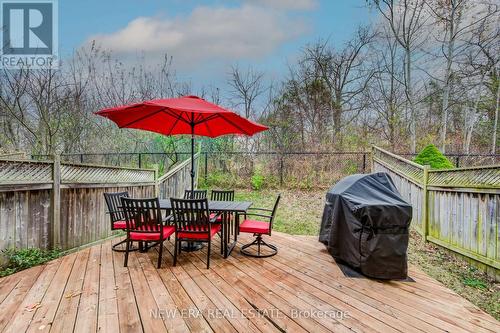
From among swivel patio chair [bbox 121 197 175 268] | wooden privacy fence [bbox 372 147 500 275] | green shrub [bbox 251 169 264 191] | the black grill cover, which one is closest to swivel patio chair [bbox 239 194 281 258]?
the black grill cover

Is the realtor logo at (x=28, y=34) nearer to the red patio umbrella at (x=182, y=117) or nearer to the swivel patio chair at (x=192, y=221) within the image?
the red patio umbrella at (x=182, y=117)

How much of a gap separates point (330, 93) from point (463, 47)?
434 centimetres

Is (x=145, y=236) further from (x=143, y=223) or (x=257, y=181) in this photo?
(x=257, y=181)

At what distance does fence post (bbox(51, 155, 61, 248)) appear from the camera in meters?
3.83

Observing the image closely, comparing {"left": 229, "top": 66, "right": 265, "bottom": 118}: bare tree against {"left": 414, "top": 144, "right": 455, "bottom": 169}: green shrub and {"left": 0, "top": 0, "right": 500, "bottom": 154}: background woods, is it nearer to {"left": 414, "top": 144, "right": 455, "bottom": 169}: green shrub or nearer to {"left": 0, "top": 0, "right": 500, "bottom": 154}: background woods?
{"left": 0, "top": 0, "right": 500, "bottom": 154}: background woods

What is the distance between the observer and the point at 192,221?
11.7ft

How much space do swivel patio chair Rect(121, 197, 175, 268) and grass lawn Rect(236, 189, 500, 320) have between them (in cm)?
313

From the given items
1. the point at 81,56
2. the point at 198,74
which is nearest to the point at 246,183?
the point at 198,74

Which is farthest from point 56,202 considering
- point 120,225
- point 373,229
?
point 373,229

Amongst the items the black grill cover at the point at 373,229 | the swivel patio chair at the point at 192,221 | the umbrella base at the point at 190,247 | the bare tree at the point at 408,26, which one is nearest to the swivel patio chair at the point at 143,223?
the swivel patio chair at the point at 192,221

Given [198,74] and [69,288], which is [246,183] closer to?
[198,74]

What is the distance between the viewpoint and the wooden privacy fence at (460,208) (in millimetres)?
3641

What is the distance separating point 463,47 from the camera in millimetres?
9211

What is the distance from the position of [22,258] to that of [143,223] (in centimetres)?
145
